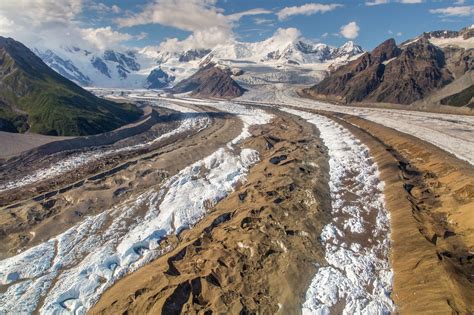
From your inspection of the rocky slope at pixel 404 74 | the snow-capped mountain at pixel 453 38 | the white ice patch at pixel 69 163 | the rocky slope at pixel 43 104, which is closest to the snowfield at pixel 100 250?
the white ice patch at pixel 69 163

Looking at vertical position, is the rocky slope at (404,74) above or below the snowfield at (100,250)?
above

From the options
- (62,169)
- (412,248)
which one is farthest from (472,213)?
(62,169)

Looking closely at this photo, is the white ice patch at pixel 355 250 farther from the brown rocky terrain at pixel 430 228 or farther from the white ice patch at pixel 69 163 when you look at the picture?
the white ice patch at pixel 69 163

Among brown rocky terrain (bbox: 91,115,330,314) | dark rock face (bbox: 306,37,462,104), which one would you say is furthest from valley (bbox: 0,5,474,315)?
dark rock face (bbox: 306,37,462,104)

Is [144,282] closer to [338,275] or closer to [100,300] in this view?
[100,300]

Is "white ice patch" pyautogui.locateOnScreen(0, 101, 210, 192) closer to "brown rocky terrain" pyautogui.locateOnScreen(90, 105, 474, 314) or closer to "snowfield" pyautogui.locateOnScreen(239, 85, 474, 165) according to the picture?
"brown rocky terrain" pyautogui.locateOnScreen(90, 105, 474, 314)

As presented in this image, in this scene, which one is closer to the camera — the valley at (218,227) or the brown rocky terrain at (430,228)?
the brown rocky terrain at (430,228)

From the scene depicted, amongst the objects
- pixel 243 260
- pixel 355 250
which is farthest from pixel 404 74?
pixel 243 260
